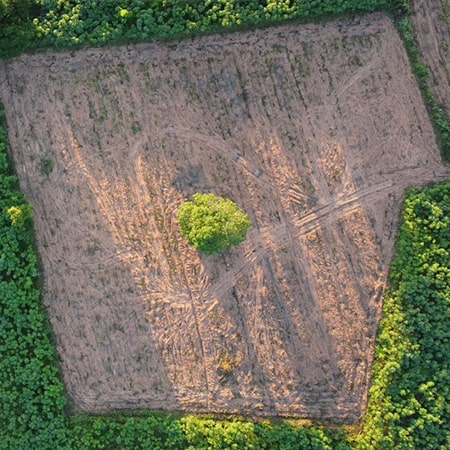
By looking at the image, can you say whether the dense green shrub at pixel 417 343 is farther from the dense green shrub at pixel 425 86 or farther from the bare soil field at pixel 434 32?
the bare soil field at pixel 434 32

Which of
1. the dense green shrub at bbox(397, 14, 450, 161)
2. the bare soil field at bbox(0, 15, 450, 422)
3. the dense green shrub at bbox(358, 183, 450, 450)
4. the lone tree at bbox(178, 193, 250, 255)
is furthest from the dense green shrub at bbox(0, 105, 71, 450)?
the dense green shrub at bbox(397, 14, 450, 161)

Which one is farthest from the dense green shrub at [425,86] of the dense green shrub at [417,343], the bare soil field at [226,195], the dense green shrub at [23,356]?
the dense green shrub at [23,356]

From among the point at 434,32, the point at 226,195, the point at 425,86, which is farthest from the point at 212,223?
the point at 434,32

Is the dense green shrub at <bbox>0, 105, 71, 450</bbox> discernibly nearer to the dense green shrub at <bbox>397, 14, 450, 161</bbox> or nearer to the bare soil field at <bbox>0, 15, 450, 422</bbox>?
the bare soil field at <bbox>0, 15, 450, 422</bbox>

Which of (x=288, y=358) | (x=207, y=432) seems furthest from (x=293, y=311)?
(x=207, y=432)

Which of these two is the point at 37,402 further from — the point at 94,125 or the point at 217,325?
the point at 94,125

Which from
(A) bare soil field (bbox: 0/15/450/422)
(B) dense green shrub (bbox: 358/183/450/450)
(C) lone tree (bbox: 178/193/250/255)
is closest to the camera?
(C) lone tree (bbox: 178/193/250/255)
